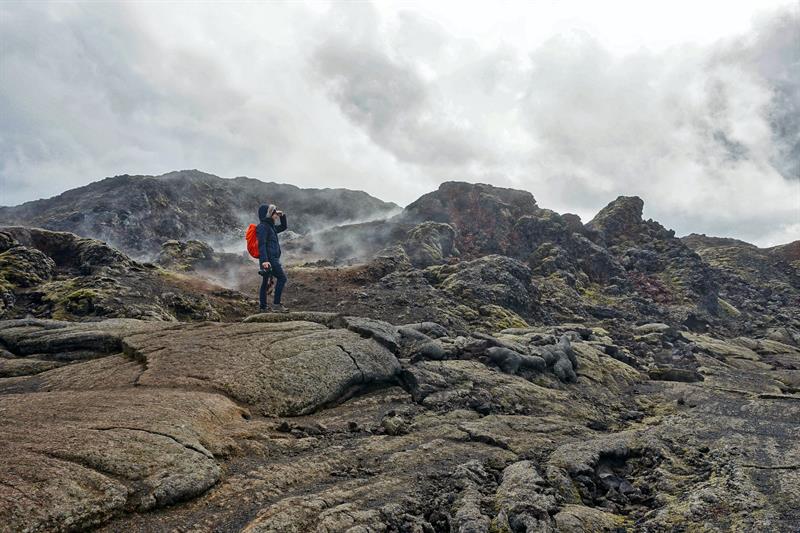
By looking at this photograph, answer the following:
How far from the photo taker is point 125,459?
30.7 feet

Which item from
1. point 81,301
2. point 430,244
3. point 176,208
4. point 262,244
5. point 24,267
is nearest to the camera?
point 262,244

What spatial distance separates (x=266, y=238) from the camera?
83.4 feet

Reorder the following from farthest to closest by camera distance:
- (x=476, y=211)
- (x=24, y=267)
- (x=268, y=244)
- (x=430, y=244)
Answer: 1. (x=476, y=211)
2. (x=430, y=244)
3. (x=24, y=267)
4. (x=268, y=244)

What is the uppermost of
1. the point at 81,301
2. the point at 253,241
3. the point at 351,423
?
the point at 253,241

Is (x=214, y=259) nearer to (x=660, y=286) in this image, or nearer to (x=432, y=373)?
(x=432, y=373)

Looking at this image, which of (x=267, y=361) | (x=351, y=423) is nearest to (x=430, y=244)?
(x=267, y=361)

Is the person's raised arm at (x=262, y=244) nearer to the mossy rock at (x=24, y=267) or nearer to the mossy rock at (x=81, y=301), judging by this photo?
the mossy rock at (x=81, y=301)

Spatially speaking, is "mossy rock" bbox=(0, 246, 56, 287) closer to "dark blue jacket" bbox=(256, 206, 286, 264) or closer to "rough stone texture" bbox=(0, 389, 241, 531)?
"dark blue jacket" bbox=(256, 206, 286, 264)

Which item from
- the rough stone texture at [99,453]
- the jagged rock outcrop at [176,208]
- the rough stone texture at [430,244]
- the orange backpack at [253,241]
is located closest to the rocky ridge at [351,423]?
the rough stone texture at [99,453]

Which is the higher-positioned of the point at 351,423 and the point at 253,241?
the point at 253,241

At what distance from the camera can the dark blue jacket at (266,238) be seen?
989 inches

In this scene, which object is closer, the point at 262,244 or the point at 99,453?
the point at 99,453

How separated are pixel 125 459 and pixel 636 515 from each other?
470 inches

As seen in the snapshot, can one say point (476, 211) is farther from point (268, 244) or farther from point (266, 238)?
point (266, 238)
